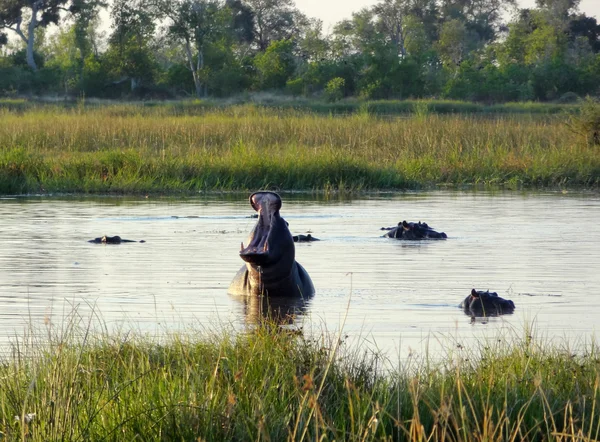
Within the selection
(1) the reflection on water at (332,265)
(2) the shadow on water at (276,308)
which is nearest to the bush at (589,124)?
(1) the reflection on water at (332,265)

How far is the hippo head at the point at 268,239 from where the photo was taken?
7.24m

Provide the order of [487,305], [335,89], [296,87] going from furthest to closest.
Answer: [296,87] → [335,89] → [487,305]

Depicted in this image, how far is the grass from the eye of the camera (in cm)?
362

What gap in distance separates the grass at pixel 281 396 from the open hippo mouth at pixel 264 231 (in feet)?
6.48

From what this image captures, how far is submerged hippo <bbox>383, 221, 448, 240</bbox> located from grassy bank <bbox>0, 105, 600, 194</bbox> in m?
6.35

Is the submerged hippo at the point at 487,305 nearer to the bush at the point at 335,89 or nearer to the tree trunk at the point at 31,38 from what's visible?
the bush at the point at 335,89

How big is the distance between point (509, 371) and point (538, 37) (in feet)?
184

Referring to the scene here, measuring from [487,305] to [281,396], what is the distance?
323cm

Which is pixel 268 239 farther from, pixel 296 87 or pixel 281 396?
pixel 296 87

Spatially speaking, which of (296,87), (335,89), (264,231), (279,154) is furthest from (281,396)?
(296,87)

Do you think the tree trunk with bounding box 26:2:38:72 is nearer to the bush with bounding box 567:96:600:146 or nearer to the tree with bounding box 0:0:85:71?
the tree with bounding box 0:0:85:71

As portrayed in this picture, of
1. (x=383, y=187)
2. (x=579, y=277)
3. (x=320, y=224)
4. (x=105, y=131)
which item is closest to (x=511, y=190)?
(x=383, y=187)

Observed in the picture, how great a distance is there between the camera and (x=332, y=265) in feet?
31.8

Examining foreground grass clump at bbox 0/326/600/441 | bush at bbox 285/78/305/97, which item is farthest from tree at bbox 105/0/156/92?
foreground grass clump at bbox 0/326/600/441
